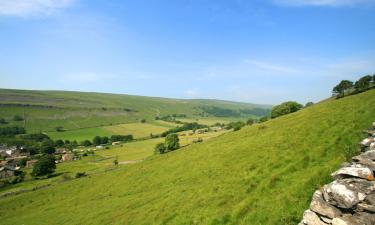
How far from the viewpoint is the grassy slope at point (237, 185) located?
56.4 feet

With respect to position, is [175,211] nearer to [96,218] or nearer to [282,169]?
[282,169]

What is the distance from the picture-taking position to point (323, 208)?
35.3 feet

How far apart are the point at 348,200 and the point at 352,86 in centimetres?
7070

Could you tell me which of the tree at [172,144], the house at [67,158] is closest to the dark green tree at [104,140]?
the house at [67,158]

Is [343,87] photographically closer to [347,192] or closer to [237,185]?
[237,185]

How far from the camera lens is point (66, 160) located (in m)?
128

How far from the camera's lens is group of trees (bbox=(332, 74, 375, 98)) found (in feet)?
210

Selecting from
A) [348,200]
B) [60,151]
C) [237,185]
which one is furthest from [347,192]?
[60,151]

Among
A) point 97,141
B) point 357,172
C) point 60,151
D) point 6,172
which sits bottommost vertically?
point 6,172

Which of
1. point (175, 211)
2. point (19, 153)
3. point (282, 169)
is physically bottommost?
point (19, 153)

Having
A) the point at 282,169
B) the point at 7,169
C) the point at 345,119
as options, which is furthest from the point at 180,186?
the point at 7,169

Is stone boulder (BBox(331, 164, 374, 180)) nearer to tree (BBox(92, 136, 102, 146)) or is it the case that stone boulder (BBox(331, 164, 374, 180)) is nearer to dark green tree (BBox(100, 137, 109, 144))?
tree (BBox(92, 136, 102, 146))

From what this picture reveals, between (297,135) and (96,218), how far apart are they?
26.1 m

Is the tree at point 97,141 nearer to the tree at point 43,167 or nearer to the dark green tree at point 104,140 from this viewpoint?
the dark green tree at point 104,140
